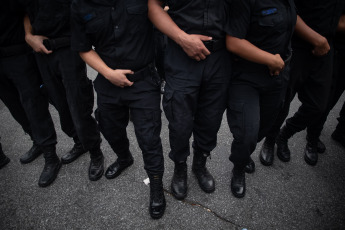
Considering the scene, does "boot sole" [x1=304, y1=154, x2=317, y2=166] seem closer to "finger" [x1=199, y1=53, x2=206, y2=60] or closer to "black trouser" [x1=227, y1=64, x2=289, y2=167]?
"black trouser" [x1=227, y1=64, x2=289, y2=167]

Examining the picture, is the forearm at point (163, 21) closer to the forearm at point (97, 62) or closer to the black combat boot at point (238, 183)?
the forearm at point (97, 62)

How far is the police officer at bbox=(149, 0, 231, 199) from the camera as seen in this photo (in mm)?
1452

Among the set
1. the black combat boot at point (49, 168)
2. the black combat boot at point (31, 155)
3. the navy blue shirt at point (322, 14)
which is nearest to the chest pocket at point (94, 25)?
the black combat boot at point (49, 168)

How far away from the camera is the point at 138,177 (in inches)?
88.5

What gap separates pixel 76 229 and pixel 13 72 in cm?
155

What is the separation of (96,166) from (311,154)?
2.42m

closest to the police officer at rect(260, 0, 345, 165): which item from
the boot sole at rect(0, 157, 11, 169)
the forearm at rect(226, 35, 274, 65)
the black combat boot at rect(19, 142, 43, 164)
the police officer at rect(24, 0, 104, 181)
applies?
the forearm at rect(226, 35, 274, 65)

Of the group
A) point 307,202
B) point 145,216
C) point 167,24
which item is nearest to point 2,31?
point 167,24

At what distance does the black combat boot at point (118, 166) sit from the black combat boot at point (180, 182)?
0.56m

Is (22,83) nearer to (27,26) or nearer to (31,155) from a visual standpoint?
(27,26)

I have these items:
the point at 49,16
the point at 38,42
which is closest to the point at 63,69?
the point at 38,42

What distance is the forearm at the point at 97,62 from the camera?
1559 mm

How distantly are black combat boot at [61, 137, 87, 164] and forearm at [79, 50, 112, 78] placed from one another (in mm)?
1218

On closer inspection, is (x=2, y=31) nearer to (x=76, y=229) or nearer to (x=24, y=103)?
(x=24, y=103)
